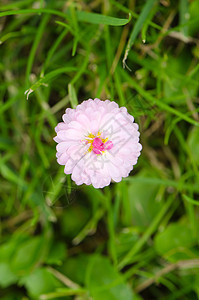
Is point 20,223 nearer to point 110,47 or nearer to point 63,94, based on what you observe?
point 63,94

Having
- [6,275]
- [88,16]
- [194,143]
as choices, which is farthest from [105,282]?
[88,16]

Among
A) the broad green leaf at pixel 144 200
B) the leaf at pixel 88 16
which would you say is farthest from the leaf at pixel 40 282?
the leaf at pixel 88 16

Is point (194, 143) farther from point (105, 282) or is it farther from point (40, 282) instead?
point (40, 282)

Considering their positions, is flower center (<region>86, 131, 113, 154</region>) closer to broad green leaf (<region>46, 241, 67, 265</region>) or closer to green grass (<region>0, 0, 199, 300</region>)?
green grass (<region>0, 0, 199, 300</region>)

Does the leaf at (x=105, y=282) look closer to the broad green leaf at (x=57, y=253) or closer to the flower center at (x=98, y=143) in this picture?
the broad green leaf at (x=57, y=253)

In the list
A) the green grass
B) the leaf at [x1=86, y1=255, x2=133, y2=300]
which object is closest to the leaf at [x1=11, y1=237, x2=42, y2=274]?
the green grass

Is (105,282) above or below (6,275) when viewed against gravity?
below

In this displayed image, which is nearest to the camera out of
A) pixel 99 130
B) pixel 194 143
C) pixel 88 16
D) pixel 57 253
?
pixel 99 130
